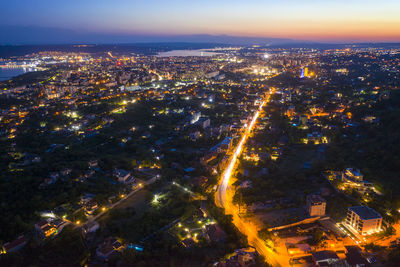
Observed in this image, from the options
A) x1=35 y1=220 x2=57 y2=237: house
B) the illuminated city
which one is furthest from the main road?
x1=35 y1=220 x2=57 y2=237: house

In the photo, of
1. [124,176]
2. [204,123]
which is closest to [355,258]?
[124,176]

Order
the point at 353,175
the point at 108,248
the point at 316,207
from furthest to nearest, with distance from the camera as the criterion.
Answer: the point at 353,175, the point at 316,207, the point at 108,248

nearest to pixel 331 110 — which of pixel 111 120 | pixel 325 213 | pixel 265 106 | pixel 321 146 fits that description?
pixel 265 106

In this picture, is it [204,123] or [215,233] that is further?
[204,123]

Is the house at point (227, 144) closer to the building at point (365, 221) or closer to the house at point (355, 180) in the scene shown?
the house at point (355, 180)

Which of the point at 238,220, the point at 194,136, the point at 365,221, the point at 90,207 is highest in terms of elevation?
the point at 194,136

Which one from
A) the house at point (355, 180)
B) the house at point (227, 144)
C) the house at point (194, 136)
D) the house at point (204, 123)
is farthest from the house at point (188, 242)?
the house at point (204, 123)

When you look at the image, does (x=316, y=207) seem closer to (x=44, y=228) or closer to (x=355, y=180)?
(x=355, y=180)

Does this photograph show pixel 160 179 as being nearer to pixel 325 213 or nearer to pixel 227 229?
pixel 227 229
